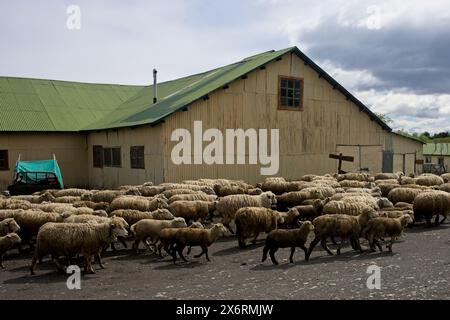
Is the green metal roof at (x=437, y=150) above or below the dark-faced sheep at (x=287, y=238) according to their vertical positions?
above

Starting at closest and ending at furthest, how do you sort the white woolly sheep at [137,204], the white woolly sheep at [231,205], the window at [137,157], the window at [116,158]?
the white woolly sheep at [137,204]
the white woolly sheep at [231,205]
the window at [137,157]
the window at [116,158]

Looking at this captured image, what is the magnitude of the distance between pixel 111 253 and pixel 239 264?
11.9 feet

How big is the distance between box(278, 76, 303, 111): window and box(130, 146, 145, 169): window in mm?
8529

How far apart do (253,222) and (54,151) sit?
22.8 m

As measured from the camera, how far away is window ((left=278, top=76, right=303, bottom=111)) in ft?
90.3

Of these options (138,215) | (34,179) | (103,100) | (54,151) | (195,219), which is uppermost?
(103,100)

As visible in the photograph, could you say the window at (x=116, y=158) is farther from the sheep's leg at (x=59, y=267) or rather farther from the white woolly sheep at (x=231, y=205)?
the sheep's leg at (x=59, y=267)

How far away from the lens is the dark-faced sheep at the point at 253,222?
12.7 m

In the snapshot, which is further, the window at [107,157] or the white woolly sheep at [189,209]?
the window at [107,157]

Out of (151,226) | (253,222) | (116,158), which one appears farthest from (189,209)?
(116,158)

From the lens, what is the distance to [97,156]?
31.4m

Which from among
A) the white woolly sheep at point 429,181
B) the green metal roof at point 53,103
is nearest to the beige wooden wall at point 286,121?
the white woolly sheep at point 429,181

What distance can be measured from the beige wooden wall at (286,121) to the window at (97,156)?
8.99 metres

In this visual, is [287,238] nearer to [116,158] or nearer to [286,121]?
[286,121]
